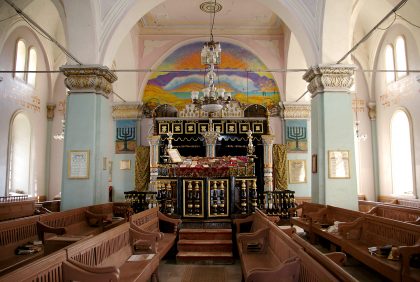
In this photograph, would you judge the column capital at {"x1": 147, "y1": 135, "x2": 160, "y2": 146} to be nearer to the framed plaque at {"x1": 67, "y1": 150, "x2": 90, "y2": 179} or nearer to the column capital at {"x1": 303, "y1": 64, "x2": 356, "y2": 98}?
the framed plaque at {"x1": 67, "y1": 150, "x2": 90, "y2": 179}

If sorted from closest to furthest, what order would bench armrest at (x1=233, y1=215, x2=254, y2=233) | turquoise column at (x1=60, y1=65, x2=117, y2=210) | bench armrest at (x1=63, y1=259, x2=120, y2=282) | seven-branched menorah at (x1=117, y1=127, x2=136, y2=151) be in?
bench armrest at (x1=63, y1=259, x2=120, y2=282) → bench armrest at (x1=233, y1=215, x2=254, y2=233) → turquoise column at (x1=60, y1=65, x2=117, y2=210) → seven-branched menorah at (x1=117, y1=127, x2=136, y2=151)

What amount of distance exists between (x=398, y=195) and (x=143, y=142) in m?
10.4

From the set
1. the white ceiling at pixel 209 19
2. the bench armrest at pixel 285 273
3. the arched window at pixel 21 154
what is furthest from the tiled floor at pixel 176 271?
the white ceiling at pixel 209 19

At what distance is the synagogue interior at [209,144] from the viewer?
5266 mm

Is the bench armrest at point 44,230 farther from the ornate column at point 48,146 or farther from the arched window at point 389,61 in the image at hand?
the arched window at point 389,61

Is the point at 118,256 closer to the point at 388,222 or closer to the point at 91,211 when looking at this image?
the point at 91,211

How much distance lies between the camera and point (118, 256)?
16.3 feet

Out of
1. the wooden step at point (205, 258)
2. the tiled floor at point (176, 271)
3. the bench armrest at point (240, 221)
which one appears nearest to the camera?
the tiled floor at point (176, 271)

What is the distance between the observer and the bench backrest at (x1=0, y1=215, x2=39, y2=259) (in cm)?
504

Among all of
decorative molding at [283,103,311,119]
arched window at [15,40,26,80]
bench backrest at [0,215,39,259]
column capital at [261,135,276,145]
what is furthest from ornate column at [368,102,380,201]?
arched window at [15,40,26,80]

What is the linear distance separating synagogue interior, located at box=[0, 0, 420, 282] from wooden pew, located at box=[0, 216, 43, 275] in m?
0.03

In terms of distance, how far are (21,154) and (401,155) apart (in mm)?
14588

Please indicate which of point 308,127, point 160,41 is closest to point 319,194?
point 308,127

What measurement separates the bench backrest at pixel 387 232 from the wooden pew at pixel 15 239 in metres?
5.14
